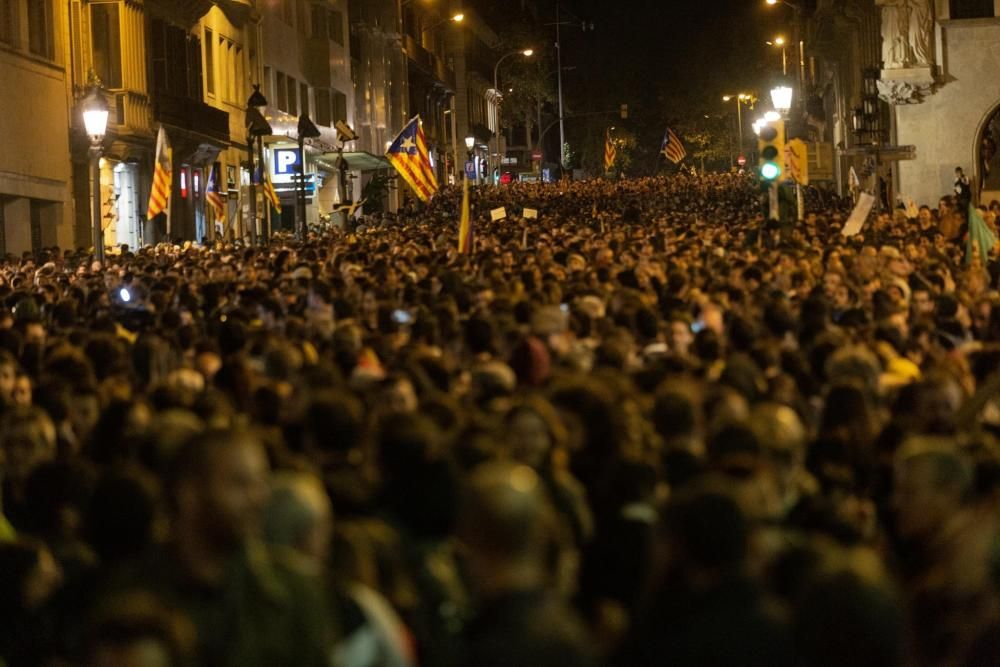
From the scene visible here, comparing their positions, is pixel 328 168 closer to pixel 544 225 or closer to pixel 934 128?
pixel 934 128

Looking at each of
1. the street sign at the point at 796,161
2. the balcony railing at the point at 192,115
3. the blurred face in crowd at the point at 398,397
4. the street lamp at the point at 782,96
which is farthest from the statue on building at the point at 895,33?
the blurred face in crowd at the point at 398,397

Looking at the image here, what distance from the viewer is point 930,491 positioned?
5.87 m

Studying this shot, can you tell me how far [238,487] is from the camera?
545 cm

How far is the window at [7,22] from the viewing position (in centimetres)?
3512

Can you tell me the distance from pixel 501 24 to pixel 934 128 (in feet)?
274

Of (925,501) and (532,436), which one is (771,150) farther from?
(925,501)

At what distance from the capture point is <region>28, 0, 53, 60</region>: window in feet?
121

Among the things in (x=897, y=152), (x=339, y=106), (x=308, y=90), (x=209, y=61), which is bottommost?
(x=897, y=152)

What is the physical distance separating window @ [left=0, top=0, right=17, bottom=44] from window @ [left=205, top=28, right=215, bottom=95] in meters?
14.1

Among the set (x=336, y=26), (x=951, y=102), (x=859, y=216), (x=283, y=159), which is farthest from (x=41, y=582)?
(x=336, y=26)

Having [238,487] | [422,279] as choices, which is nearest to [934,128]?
[422,279]

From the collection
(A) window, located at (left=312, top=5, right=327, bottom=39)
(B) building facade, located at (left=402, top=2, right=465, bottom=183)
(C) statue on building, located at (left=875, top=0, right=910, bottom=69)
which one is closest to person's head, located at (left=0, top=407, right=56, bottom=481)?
(C) statue on building, located at (left=875, top=0, right=910, bottom=69)

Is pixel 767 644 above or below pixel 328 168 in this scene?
below

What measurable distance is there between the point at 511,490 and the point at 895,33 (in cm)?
4035
